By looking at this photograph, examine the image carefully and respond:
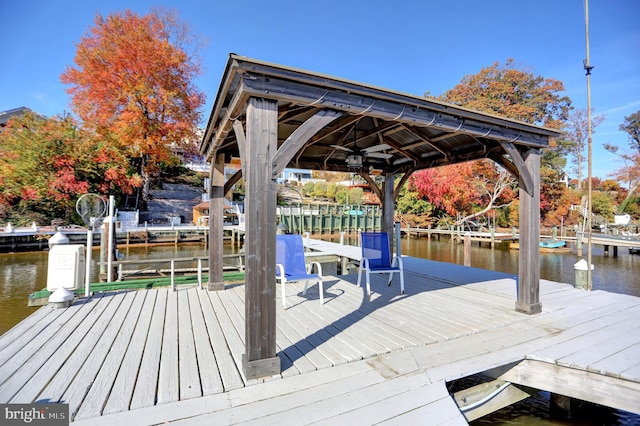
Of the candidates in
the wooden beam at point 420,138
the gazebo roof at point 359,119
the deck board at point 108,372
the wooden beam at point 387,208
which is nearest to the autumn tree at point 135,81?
the gazebo roof at point 359,119

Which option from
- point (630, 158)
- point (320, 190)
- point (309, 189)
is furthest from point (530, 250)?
point (309, 189)

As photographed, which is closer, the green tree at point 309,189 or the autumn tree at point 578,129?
the autumn tree at point 578,129

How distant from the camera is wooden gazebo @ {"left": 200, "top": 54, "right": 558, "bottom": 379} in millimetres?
1978

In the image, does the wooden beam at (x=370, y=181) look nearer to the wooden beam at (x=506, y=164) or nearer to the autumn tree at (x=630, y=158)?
the wooden beam at (x=506, y=164)

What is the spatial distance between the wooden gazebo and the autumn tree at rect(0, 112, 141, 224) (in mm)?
15151

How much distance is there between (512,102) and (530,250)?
21.7m

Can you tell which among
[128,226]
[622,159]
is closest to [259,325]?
[128,226]

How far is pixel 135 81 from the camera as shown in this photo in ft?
52.6

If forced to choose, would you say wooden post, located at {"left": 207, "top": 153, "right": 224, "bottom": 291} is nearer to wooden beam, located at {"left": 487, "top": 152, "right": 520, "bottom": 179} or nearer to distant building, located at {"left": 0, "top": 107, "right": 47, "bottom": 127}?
wooden beam, located at {"left": 487, "top": 152, "right": 520, "bottom": 179}

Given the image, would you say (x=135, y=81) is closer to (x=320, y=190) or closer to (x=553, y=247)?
(x=320, y=190)

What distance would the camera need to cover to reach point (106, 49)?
15.7m

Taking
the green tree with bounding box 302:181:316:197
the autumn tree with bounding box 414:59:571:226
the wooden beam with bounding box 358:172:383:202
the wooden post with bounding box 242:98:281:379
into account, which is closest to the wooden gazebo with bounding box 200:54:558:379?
the wooden post with bounding box 242:98:281:379

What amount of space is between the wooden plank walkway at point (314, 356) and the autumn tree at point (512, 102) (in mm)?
16747

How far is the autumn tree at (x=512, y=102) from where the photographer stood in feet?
61.7
